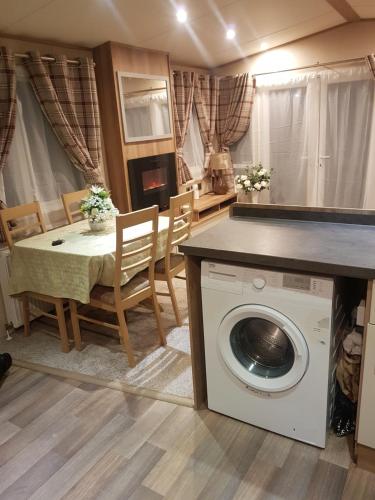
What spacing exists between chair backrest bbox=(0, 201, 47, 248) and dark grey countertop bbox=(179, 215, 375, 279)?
156 centimetres

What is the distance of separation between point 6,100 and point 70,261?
1.36 metres

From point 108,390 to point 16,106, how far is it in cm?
216

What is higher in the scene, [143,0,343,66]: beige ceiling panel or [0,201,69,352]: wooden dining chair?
[143,0,343,66]: beige ceiling panel

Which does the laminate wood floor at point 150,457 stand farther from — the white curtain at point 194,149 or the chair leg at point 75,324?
the white curtain at point 194,149

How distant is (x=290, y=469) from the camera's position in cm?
164

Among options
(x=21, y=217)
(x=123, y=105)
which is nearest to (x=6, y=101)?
(x=21, y=217)

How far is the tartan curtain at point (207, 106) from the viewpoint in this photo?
4852 mm

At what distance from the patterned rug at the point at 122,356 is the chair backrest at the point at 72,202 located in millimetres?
869

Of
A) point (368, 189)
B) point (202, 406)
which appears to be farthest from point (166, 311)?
point (368, 189)

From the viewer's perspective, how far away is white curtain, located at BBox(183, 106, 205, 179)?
193 inches

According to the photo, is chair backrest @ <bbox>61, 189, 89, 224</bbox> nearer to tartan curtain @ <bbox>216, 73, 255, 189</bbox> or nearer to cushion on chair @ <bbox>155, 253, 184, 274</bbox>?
cushion on chair @ <bbox>155, 253, 184, 274</bbox>

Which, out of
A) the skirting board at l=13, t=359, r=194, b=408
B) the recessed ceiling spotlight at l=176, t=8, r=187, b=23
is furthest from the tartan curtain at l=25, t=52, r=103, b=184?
the skirting board at l=13, t=359, r=194, b=408

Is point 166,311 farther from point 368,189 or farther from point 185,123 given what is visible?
point 368,189

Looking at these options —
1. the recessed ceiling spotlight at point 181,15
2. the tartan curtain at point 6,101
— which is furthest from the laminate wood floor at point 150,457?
the recessed ceiling spotlight at point 181,15
